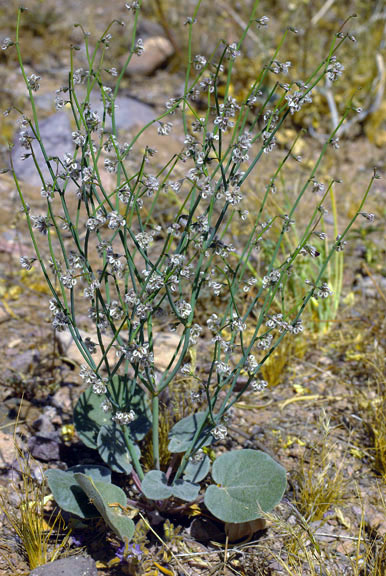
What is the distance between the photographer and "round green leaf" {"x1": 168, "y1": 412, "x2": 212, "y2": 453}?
6.64 ft

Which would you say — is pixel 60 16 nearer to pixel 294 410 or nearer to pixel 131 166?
pixel 131 166

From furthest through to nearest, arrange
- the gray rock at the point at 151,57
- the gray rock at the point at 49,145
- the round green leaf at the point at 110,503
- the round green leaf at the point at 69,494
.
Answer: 1. the gray rock at the point at 151,57
2. the gray rock at the point at 49,145
3. the round green leaf at the point at 69,494
4. the round green leaf at the point at 110,503

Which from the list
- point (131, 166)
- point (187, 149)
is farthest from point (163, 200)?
point (187, 149)

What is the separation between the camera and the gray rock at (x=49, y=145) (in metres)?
4.66

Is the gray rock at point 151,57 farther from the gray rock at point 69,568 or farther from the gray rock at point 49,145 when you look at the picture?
the gray rock at point 69,568

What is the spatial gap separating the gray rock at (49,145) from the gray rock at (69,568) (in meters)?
3.35

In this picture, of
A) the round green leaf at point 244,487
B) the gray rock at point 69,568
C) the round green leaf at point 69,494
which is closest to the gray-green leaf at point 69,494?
the round green leaf at point 69,494

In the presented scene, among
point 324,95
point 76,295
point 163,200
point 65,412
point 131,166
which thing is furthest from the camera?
point 324,95

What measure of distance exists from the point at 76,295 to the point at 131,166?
1674 mm

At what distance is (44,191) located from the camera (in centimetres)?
160

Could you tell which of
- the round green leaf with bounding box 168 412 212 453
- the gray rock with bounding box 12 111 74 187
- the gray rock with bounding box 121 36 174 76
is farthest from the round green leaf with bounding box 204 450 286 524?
the gray rock with bounding box 121 36 174 76

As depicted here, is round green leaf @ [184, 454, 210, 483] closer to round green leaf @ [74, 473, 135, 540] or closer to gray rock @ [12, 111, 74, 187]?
round green leaf @ [74, 473, 135, 540]

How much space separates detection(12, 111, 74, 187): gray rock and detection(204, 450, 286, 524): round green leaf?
3.25 metres

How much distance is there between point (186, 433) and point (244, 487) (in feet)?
0.94
